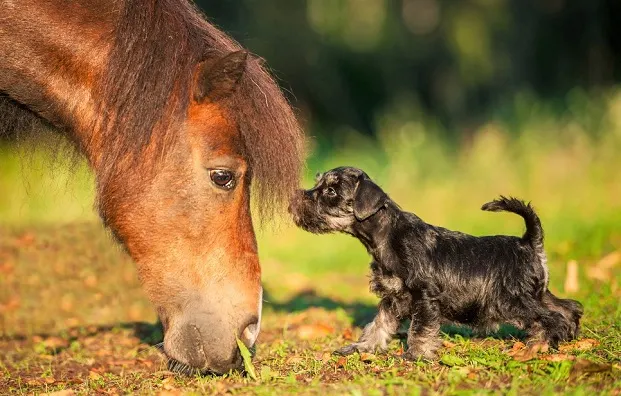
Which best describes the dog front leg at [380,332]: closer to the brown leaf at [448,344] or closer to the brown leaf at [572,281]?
the brown leaf at [448,344]

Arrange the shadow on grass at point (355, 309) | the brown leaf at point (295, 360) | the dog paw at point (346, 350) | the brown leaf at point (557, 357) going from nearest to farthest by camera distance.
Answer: the brown leaf at point (557, 357) < the brown leaf at point (295, 360) < the dog paw at point (346, 350) < the shadow on grass at point (355, 309)

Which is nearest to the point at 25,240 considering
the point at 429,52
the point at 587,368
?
the point at 587,368

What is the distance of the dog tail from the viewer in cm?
540

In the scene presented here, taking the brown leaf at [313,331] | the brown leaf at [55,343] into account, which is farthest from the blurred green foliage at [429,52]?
the brown leaf at [55,343]

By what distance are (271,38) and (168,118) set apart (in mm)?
23831

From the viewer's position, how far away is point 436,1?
34.8m

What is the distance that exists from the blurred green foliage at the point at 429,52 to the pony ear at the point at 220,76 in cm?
1359

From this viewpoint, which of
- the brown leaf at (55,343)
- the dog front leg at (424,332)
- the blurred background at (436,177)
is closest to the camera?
the dog front leg at (424,332)

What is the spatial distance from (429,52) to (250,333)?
2729 centimetres

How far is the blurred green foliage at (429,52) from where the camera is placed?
2098cm

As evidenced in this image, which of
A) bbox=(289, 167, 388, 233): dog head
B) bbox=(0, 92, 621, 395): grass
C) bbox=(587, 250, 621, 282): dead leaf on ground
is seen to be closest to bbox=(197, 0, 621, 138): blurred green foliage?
bbox=(0, 92, 621, 395): grass

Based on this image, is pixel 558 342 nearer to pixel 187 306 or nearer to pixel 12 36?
pixel 187 306

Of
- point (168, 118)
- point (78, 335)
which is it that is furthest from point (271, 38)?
point (168, 118)

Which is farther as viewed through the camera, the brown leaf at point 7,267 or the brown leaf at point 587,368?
the brown leaf at point 7,267
